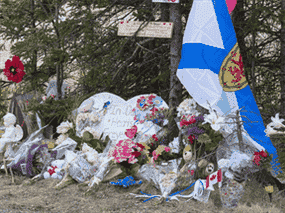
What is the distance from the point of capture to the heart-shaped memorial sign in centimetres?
431

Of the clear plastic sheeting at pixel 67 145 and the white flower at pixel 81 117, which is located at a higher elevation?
the white flower at pixel 81 117

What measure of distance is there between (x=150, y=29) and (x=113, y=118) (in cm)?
131

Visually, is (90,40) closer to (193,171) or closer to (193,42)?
(193,42)

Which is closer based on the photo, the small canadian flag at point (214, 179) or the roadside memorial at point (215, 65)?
the small canadian flag at point (214, 179)

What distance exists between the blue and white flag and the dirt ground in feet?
3.26

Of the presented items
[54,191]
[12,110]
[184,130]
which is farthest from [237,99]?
[12,110]

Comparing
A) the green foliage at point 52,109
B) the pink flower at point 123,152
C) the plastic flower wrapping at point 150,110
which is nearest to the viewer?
the pink flower at point 123,152

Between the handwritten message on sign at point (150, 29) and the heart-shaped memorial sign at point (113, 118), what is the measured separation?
86cm

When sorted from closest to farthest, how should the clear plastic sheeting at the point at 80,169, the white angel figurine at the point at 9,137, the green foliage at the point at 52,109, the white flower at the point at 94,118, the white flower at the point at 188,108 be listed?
the clear plastic sheeting at the point at 80,169 → the white flower at the point at 188,108 → the white angel figurine at the point at 9,137 → the white flower at the point at 94,118 → the green foliage at the point at 52,109

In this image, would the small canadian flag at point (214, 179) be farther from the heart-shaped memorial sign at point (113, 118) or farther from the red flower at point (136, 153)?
the heart-shaped memorial sign at point (113, 118)

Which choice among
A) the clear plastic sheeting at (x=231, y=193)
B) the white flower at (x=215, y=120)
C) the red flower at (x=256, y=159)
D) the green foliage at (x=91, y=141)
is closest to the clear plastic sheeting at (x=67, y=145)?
the green foliage at (x=91, y=141)

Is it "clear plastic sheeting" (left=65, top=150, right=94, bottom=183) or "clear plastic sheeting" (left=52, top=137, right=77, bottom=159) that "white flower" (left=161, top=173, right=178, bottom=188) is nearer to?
"clear plastic sheeting" (left=65, top=150, right=94, bottom=183)

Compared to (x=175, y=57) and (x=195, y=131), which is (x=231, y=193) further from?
(x=175, y=57)

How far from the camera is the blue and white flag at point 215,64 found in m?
3.54
